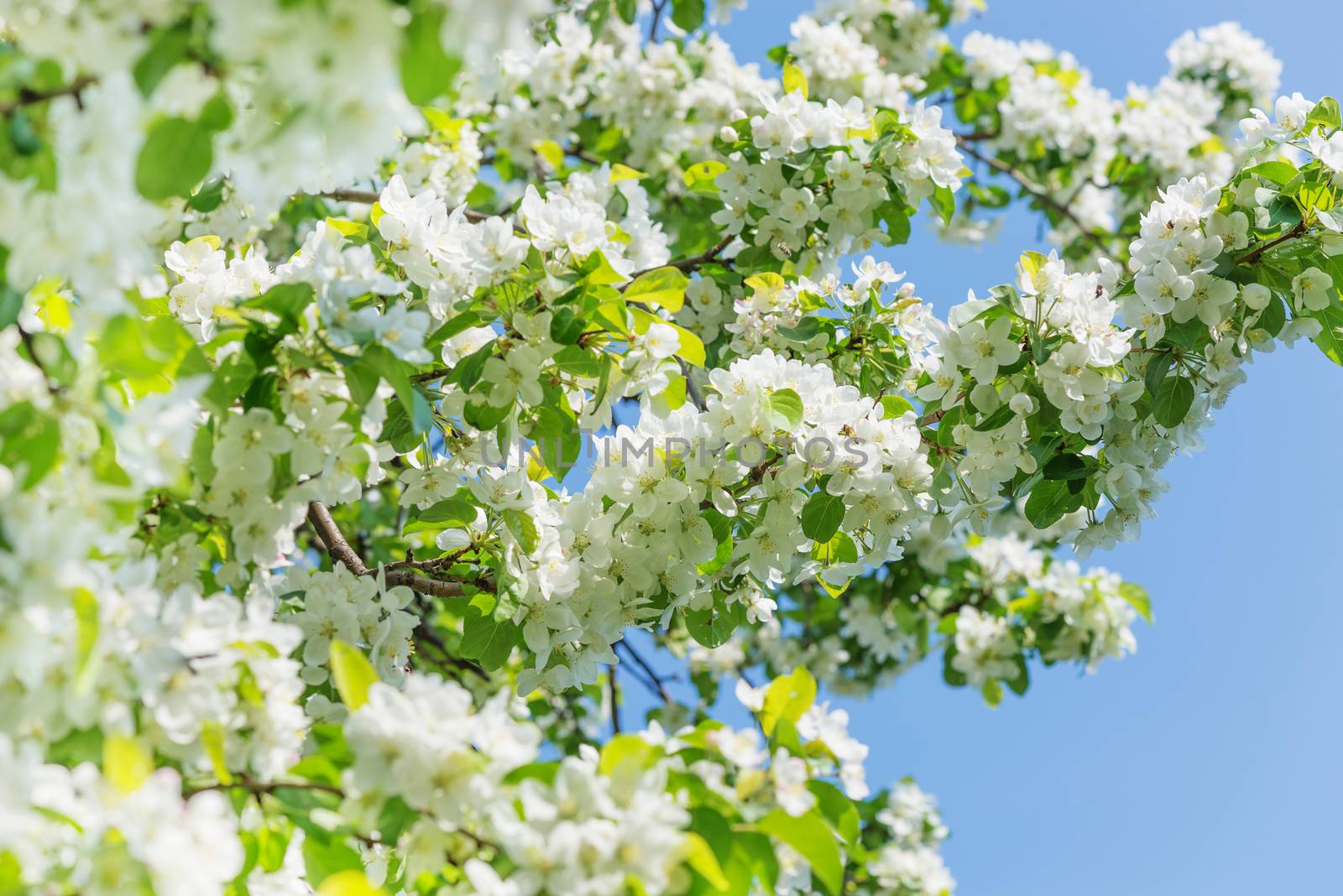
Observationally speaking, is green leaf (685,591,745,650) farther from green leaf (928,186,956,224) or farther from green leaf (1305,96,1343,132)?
green leaf (1305,96,1343,132)

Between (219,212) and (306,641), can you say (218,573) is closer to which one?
(306,641)

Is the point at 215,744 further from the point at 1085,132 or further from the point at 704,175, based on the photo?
the point at 1085,132

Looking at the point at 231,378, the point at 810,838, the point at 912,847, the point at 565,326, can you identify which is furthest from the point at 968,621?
the point at 231,378

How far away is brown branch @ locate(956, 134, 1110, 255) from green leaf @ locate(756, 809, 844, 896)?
579 cm

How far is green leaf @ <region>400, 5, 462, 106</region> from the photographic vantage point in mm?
1316

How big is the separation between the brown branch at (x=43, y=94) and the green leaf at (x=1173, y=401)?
241cm

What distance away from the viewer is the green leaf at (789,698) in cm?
178

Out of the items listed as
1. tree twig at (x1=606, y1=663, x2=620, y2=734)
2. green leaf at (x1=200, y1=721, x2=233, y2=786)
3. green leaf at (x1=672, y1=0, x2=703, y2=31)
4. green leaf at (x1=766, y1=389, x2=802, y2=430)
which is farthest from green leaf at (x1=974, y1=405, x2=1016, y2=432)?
green leaf at (x1=672, y1=0, x2=703, y2=31)

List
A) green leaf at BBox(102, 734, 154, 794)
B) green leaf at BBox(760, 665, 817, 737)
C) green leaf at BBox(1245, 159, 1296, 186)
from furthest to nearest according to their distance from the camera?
green leaf at BBox(1245, 159, 1296, 186), green leaf at BBox(760, 665, 817, 737), green leaf at BBox(102, 734, 154, 794)

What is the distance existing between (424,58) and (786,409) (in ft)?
4.54

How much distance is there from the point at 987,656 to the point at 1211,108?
14.1 feet

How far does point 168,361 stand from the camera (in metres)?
1.80

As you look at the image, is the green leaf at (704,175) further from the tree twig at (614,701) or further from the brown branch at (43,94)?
the brown branch at (43,94)

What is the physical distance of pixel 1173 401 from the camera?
2680mm
